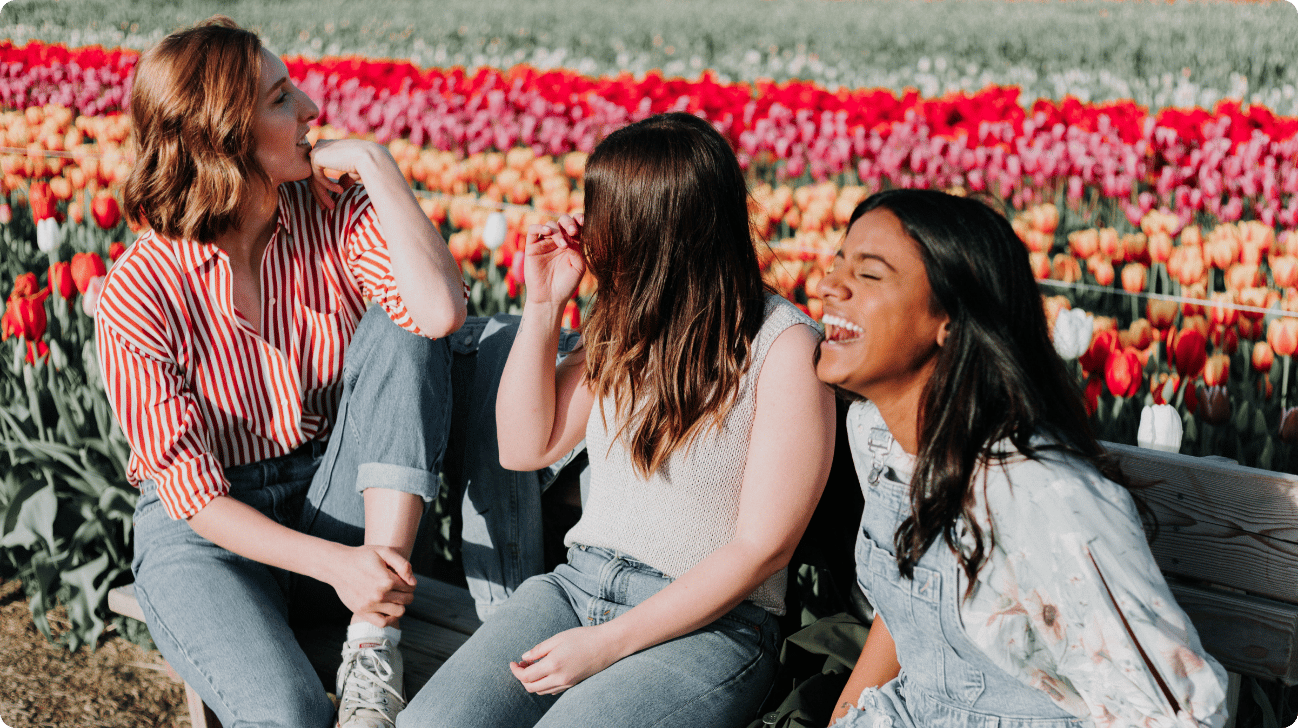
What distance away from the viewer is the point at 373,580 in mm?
1857

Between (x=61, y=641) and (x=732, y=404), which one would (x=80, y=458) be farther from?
(x=732, y=404)

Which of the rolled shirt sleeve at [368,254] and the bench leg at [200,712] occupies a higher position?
the rolled shirt sleeve at [368,254]

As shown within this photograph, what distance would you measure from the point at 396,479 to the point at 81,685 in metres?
1.40

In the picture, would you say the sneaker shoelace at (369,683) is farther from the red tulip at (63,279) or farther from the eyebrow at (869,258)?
the red tulip at (63,279)

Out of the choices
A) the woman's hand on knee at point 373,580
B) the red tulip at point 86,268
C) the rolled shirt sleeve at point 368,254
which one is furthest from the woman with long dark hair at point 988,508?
the red tulip at point 86,268

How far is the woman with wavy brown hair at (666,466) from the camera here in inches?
66.9

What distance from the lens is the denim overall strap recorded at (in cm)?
138

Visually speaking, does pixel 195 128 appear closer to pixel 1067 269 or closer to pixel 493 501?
pixel 493 501

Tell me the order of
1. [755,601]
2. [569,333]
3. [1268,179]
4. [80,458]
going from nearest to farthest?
[755,601] < [569,333] < [80,458] < [1268,179]

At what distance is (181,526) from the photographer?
2061 mm

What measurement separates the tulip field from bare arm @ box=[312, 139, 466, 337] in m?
0.61

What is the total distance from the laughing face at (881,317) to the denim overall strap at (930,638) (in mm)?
142

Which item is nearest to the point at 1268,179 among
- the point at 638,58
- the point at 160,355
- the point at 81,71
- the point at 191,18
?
the point at 160,355

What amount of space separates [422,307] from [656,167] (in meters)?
0.58
